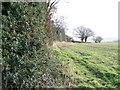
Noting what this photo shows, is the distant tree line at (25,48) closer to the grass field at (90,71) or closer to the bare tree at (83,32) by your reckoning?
the grass field at (90,71)

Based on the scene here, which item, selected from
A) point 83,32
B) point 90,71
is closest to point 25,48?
point 90,71

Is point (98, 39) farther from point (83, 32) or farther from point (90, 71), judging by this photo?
point (90, 71)

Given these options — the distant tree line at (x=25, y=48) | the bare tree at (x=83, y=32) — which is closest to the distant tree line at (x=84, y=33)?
the bare tree at (x=83, y=32)

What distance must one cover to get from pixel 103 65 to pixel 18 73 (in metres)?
5.63

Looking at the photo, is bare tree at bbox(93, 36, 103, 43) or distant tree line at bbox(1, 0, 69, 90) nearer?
distant tree line at bbox(1, 0, 69, 90)

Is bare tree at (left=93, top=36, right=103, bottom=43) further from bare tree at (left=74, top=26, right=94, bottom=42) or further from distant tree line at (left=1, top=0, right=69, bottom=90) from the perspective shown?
distant tree line at (left=1, top=0, right=69, bottom=90)

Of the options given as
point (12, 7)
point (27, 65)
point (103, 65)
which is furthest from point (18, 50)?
point (103, 65)

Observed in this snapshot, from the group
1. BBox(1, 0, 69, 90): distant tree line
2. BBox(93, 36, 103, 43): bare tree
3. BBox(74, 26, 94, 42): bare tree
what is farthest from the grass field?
BBox(93, 36, 103, 43): bare tree

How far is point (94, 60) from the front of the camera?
12.4 metres

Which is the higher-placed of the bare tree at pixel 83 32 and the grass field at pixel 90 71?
the bare tree at pixel 83 32

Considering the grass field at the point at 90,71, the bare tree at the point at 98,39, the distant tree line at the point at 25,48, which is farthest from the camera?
the bare tree at the point at 98,39

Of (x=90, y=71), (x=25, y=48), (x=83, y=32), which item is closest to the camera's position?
(x=25, y=48)

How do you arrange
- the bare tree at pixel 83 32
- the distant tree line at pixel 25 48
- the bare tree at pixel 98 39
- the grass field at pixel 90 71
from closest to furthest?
the distant tree line at pixel 25 48, the grass field at pixel 90 71, the bare tree at pixel 83 32, the bare tree at pixel 98 39

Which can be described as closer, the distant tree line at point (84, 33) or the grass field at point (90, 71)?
the grass field at point (90, 71)
